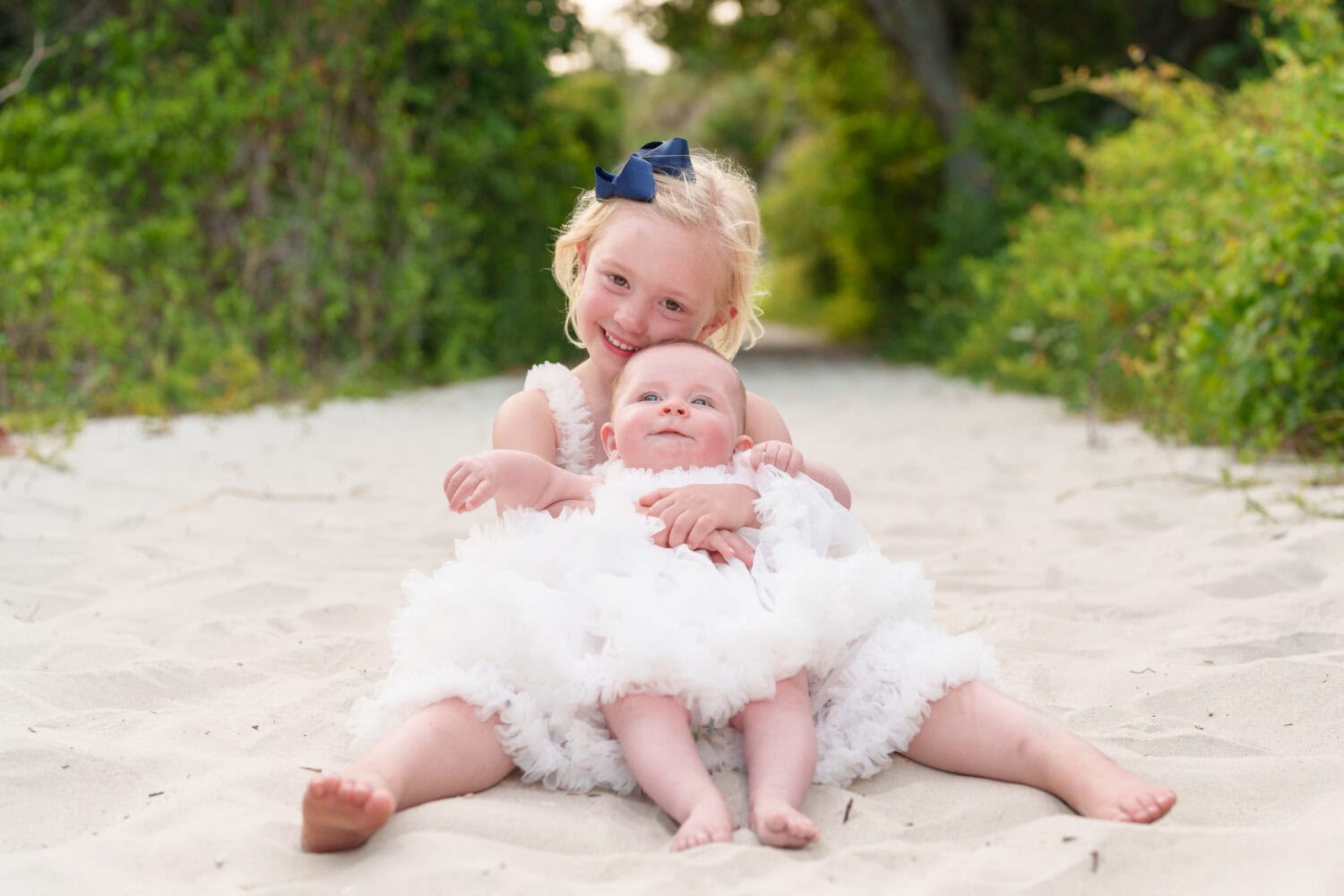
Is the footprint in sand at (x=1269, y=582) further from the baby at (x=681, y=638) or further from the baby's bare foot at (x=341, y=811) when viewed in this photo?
the baby's bare foot at (x=341, y=811)

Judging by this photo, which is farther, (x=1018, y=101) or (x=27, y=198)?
(x=1018, y=101)

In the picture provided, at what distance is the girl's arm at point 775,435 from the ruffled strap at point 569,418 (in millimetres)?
332

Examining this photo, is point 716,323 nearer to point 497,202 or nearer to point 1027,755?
point 1027,755

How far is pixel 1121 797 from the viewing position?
1.76m

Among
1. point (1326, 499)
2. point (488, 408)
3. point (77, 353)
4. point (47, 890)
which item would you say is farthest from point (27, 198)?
point (1326, 499)

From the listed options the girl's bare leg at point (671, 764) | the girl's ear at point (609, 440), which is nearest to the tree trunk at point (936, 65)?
the girl's ear at point (609, 440)

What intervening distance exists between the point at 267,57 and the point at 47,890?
283 inches

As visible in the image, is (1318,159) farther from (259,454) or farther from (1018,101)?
(1018,101)

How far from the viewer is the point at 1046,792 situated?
6.19 ft

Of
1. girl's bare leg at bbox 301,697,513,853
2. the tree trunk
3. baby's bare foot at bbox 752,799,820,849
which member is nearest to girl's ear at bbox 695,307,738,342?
girl's bare leg at bbox 301,697,513,853

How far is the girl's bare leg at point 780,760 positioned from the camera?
169cm

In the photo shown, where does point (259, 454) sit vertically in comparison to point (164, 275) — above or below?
below

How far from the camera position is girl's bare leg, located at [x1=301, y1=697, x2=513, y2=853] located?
63.9 inches

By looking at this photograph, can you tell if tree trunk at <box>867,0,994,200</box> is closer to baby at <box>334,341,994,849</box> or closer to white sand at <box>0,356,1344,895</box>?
→ white sand at <box>0,356,1344,895</box>
